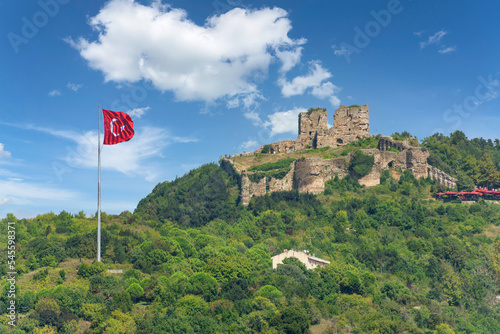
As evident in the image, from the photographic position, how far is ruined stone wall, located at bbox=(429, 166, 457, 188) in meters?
74.5

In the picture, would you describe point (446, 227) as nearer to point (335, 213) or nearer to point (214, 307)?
point (335, 213)

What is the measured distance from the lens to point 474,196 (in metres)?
72.4

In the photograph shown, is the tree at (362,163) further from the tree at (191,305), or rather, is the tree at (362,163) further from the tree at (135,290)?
the tree at (135,290)

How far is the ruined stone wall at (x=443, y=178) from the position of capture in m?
74.5

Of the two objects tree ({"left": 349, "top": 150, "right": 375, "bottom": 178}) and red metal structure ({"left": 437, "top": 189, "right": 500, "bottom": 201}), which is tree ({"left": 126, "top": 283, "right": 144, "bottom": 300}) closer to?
tree ({"left": 349, "top": 150, "right": 375, "bottom": 178})

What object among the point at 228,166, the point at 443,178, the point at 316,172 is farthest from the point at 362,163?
the point at 228,166

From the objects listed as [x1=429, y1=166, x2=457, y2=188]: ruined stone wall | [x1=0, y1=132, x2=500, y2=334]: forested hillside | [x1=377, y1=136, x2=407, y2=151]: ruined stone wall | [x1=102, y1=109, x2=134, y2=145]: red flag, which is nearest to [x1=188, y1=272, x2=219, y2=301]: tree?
[x1=0, y1=132, x2=500, y2=334]: forested hillside

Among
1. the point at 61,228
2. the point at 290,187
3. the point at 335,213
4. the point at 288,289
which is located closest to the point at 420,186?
the point at 335,213

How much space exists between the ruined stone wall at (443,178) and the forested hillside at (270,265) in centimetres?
175

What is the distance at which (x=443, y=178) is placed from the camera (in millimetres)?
74750

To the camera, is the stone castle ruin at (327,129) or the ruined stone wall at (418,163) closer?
the ruined stone wall at (418,163)

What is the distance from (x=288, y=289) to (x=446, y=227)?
86.8 feet

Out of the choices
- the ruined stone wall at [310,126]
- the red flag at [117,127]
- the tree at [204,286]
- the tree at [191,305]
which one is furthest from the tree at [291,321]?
the ruined stone wall at [310,126]

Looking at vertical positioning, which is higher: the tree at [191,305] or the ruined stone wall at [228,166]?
the ruined stone wall at [228,166]
